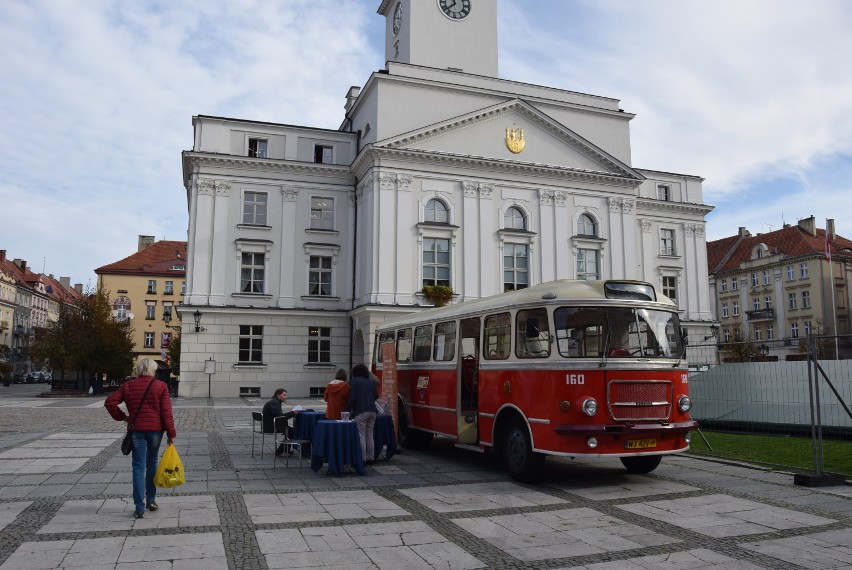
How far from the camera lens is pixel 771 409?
1372 cm

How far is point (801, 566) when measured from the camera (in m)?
6.29

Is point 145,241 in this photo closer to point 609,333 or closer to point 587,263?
point 587,263

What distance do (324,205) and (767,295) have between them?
4602 centimetres

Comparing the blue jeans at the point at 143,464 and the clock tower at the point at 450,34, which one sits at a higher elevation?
the clock tower at the point at 450,34

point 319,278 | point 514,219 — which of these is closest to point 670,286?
point 514,219

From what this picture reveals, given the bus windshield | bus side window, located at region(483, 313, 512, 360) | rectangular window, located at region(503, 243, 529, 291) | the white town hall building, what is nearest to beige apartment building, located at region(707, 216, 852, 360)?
the white town hall building

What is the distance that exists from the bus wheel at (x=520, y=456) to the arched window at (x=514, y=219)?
88.1 feet

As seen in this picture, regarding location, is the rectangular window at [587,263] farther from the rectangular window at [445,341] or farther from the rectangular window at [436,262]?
the rectangular window at [445,341]

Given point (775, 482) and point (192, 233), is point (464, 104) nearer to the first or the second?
point (192, 233)

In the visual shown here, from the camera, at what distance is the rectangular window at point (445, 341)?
13.0 metres

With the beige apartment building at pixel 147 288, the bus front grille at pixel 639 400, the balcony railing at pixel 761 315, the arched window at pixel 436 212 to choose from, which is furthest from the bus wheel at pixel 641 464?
the beige apartment building at pixel 147 288

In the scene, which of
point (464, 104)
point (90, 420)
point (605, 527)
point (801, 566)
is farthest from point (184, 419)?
point (464, 104)

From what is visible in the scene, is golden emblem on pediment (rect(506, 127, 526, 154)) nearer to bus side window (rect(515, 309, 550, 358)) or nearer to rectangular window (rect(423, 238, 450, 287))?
rectangular window (rect(423, 238, 450, 287))

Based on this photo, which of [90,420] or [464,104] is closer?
[90,420]
